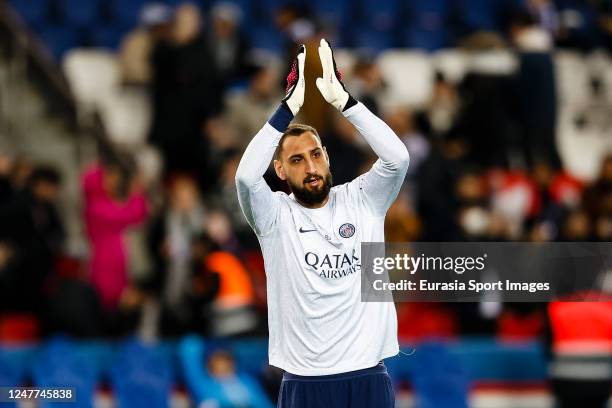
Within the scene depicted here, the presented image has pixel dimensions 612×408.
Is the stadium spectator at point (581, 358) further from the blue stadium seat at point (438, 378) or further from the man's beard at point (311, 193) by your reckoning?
the man's beard at point (311, 193)

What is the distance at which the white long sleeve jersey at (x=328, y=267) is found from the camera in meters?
6.88

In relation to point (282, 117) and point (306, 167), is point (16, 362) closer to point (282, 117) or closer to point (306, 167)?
point (306, 167)

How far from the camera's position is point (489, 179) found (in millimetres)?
13445

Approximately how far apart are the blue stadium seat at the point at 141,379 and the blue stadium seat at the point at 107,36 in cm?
498

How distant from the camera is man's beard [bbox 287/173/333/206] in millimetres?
6930

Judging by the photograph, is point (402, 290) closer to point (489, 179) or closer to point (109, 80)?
point (489, 179)

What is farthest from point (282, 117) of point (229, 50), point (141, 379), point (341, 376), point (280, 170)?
point (229, 50)

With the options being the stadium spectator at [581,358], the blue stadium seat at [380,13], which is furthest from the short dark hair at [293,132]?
the blue stadium seat at [380,13]

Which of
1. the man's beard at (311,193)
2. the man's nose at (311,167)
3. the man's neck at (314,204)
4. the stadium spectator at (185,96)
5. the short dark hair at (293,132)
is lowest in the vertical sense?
the man's neck at (314,204)

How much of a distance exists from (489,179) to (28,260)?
15.1ft

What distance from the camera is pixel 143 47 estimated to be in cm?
1375

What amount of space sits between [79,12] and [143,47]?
2.04 metres

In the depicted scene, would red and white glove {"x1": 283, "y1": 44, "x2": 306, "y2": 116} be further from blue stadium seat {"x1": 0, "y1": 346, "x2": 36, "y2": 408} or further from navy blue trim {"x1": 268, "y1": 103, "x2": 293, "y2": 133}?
blue stadium seat {"x1": 0, "y1": 346, "x2": 36, "y2": 408}

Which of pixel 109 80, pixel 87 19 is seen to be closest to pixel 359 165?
pixel 109 80
